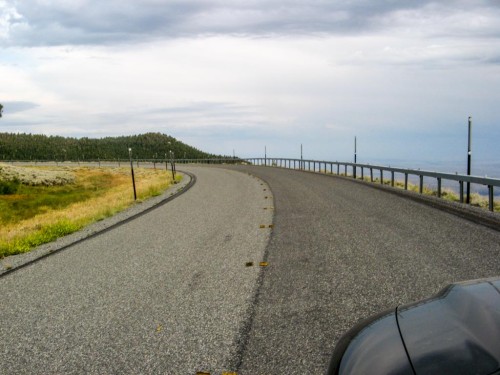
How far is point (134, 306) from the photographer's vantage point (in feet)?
18.9

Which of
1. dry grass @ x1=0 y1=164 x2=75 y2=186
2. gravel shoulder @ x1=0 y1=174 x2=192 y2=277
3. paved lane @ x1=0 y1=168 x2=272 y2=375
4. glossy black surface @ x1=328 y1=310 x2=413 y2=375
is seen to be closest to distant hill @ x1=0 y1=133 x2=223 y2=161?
dry grass @ x1=0 y1=164 x2=75 y2=186

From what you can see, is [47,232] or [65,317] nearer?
[65,317]

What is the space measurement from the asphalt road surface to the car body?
1.53 m

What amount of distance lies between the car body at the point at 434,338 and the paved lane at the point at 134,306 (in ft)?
5.96

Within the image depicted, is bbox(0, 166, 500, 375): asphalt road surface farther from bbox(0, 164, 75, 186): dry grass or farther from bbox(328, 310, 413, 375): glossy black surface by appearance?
bbox(0, 164, 75, 186): dry grass

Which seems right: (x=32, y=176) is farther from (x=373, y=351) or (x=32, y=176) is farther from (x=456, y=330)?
(x=456, y=330)

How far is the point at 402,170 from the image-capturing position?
71.8 ft

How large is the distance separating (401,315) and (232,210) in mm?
12366

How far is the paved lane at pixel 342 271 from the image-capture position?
443 centimetres

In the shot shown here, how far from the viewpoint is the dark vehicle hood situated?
1.93m

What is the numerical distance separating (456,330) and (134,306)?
14.4 ft

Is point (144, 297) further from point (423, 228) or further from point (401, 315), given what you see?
point (423, 228)

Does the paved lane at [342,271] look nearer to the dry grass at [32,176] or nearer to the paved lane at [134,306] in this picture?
the paved lane at [134,306]

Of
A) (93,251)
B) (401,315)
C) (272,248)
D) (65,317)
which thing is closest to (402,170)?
(272,248)
